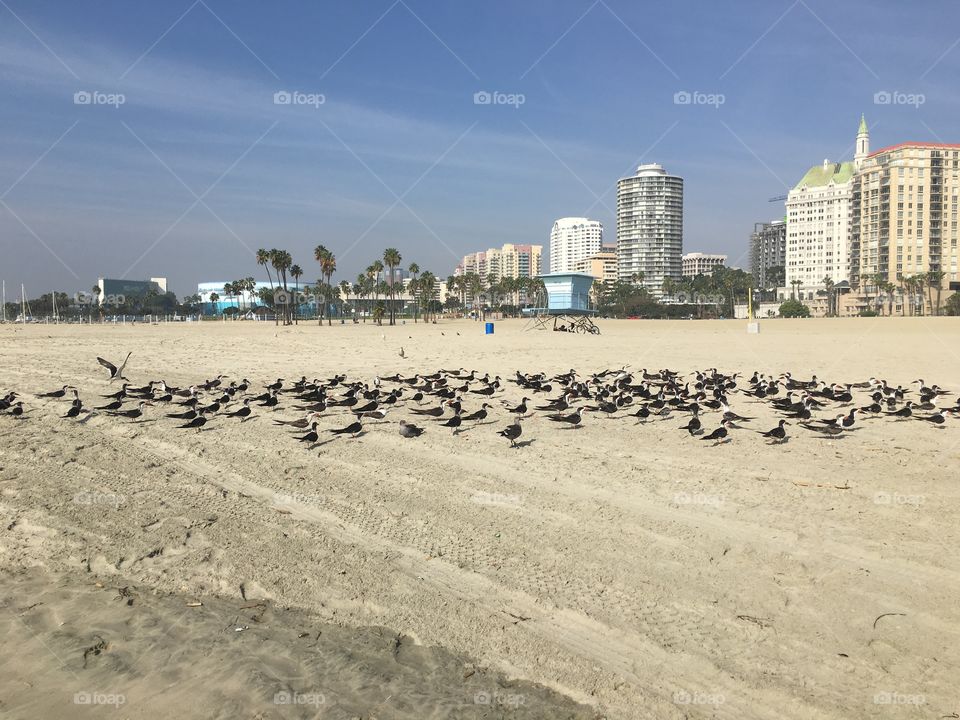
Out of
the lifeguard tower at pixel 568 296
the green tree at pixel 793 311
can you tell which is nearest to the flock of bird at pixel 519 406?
the lifeguard tower at pixel 568 296

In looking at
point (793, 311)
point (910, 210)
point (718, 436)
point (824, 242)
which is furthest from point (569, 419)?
point (824, 242)

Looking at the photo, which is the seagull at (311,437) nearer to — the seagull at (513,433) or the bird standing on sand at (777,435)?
the seagull at (513,433)

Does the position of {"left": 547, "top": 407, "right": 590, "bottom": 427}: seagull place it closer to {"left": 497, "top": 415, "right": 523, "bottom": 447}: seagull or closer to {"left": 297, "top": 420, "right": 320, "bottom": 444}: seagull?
{"left": 497, "top": 415, "right": 523, "bottom": 447}: seagull

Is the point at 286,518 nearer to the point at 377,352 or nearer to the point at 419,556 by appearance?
the point at 419,556

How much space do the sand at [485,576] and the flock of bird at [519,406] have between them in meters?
0.98

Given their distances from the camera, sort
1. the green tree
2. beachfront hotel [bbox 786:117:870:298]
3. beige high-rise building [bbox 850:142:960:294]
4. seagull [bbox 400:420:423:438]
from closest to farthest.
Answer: seagull [bbox 400:420:423:438] → the green tree → beige high-rise building [bbox 850:142:960:294] → beachfront hotel [bbox 786:117:870:298]

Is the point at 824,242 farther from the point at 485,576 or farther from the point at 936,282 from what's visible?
the point at 485,576

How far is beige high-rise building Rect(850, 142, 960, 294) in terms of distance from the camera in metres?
148

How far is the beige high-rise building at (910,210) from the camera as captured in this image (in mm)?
147500

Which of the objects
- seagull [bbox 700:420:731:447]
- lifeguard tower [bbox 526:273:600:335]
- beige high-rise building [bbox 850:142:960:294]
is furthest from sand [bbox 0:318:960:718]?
beige high-rise building [bbox 850:142:960:294]

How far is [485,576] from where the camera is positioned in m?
6.04

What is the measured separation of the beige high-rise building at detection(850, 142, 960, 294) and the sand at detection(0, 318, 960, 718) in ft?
519

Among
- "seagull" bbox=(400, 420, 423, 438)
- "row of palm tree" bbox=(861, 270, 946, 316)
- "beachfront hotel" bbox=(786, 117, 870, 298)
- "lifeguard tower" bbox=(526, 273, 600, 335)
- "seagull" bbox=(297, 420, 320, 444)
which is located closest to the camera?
"seagull" bbox=(297, 420, 320, 444)

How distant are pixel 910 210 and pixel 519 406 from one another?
563 feet
